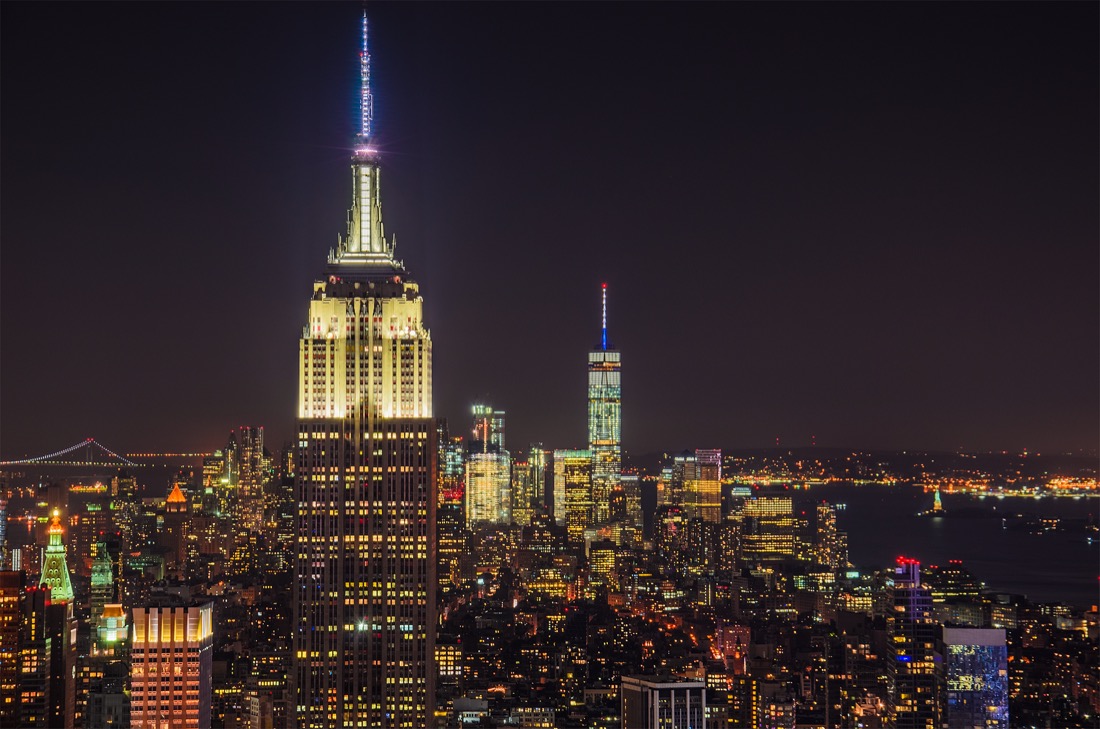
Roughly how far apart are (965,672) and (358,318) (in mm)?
9058

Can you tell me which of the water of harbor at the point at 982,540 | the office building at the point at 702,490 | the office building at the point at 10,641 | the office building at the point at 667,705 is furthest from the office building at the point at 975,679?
the office building at the point at 702,490

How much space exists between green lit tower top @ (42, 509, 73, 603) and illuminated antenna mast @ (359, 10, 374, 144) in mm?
10631

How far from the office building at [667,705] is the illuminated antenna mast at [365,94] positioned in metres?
7.24

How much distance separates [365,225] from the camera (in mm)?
17625

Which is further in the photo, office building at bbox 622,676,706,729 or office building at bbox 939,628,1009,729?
office building at bbox 939,628,1009,729

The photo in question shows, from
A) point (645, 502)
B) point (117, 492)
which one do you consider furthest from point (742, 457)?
point (117, 492)

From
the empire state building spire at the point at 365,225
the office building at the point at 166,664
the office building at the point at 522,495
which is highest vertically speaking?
the empire state building spire at the point at 365,225

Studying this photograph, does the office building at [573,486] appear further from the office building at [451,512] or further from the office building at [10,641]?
the office building at [10,641]

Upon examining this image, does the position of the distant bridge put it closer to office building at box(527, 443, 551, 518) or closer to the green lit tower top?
the green lit tower top

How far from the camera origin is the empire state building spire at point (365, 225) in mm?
17375

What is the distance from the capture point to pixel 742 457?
48062 mm

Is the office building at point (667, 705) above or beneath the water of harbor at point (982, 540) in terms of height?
beneath

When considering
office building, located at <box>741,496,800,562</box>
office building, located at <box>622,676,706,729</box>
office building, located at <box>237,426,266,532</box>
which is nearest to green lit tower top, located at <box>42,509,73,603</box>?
office building, located at <box>237,426,266,532</box>

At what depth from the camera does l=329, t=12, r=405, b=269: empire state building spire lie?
1738 cm
